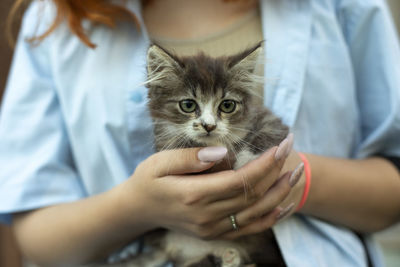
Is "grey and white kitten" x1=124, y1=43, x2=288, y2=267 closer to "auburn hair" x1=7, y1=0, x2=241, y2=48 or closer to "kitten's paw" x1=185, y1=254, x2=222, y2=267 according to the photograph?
"kitten's paw" x1=185, y1=254, x2=222, y2=267

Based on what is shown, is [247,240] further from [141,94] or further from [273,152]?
[141,94]

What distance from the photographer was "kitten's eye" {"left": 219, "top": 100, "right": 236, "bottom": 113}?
81 centimetres

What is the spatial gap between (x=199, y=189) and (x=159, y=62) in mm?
346

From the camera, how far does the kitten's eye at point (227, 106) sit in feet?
2.65

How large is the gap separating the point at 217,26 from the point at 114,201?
63 centimetres

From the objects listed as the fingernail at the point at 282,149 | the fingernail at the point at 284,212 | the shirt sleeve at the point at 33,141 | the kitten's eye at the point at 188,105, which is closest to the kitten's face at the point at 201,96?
the kitten's eye at the point at 188,105

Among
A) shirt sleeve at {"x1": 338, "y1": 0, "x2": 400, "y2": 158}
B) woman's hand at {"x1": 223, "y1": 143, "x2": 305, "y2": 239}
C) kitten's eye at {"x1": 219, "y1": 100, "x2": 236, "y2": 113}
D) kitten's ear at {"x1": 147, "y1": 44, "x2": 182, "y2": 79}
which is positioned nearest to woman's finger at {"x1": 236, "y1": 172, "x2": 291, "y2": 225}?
woman's hand at {"x1": 223, "y1": 143, "x2": 305, "y2": 239}

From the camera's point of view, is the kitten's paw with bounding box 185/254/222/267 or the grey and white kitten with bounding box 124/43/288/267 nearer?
the grey and white kitten with bounding box 124/43/288/267

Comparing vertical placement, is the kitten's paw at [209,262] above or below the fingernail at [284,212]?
below

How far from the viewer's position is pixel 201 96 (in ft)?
2.56

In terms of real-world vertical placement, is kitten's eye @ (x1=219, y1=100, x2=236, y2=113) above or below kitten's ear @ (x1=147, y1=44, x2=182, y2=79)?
below

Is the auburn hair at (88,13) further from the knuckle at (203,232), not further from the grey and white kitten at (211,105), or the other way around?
the knuckle at (203,232)

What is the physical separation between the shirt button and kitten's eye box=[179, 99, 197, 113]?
206 millimetres

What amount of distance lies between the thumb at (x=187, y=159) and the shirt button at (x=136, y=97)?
20 centimetres
